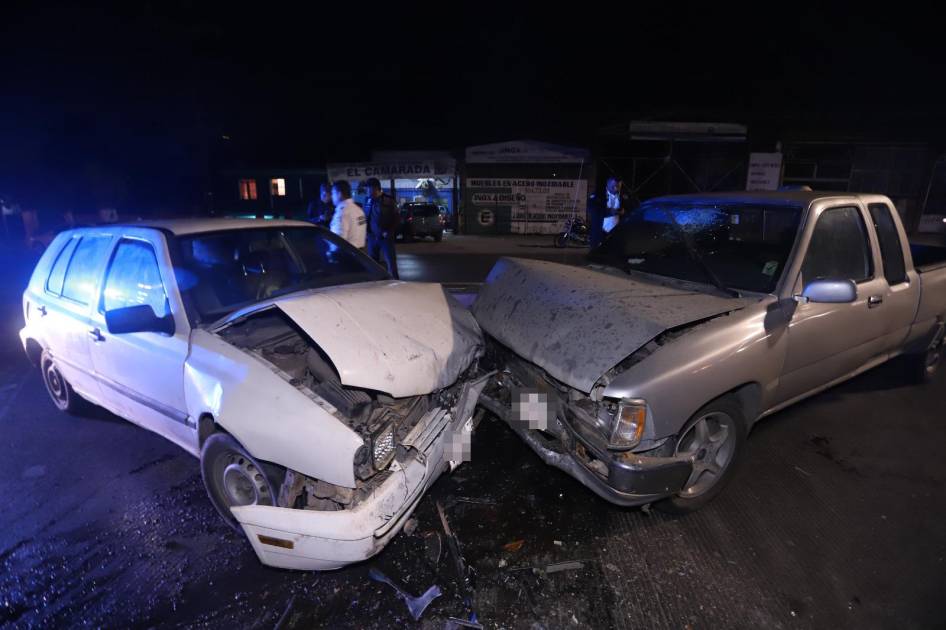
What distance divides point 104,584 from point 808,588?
141 inches

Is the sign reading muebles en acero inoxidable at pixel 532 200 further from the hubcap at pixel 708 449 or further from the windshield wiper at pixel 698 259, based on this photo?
the hubcap at pixel 708 449

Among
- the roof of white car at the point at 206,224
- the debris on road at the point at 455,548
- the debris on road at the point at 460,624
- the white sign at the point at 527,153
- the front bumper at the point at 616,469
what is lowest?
the debris on road at the point at 460,624

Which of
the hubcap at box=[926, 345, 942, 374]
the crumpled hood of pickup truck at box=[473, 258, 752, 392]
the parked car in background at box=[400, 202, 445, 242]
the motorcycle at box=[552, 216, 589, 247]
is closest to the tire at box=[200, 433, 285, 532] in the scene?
the crumpled hood of pickup truck at box=[473, 258, 752, 392]

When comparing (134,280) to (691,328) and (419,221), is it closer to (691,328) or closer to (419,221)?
(691,328)

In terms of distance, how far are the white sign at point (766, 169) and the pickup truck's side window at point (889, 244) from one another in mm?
17060

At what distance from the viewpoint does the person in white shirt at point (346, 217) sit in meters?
7.04

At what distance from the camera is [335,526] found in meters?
2.14

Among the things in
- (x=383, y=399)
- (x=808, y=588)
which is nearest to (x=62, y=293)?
(x=383, y=399)

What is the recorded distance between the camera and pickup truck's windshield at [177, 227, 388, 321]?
310 centimetres

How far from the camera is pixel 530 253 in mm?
15055

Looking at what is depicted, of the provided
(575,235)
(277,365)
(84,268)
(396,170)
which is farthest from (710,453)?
(396,170)

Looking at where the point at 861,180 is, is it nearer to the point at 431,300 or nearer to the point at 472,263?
the point at 472,263

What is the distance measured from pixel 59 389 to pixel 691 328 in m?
5.17

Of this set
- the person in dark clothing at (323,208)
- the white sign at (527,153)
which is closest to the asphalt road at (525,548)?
the person in dark clothing at (323,208)
